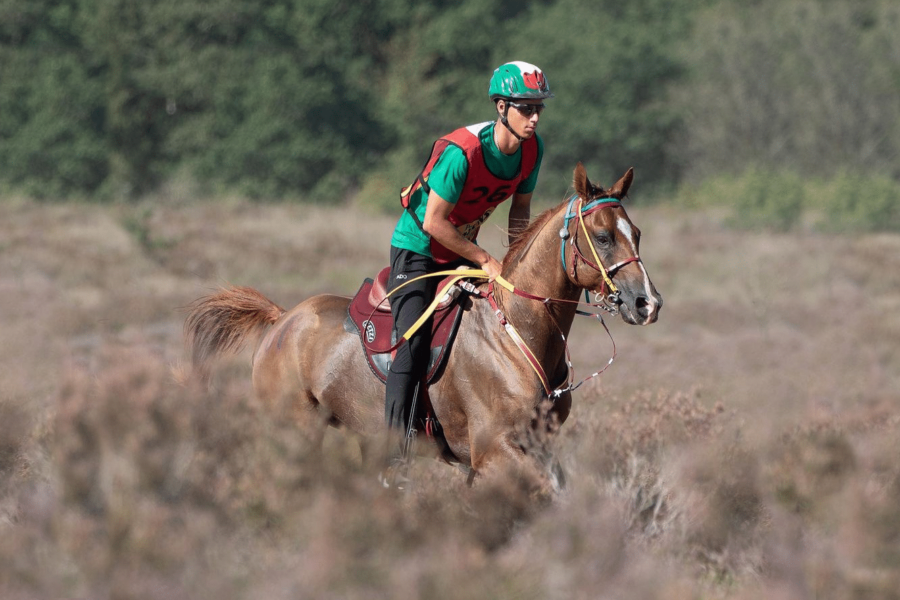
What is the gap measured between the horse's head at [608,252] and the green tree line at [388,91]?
34210mm

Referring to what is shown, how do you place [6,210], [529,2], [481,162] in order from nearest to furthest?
[481,162] < [6,210] < [529,2]

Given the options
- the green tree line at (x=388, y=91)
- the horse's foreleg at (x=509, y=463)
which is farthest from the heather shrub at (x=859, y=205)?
the horse's foreleg at (x=509, y=463)

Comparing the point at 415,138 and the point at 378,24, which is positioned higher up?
the point at 378,24

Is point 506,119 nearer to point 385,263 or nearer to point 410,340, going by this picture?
point 410,340

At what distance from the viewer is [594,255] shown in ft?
19.2

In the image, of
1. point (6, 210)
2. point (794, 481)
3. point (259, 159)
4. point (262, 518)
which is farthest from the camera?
point (259, 159)

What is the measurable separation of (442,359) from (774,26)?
151 feet

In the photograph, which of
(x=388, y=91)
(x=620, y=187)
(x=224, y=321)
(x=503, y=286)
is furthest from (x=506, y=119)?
(x=388, y=91)

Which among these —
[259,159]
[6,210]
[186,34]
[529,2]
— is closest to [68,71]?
[186,34]

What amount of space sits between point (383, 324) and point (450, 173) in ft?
3.71

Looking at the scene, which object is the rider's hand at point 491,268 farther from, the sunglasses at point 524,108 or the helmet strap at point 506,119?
the sunglasses at point 524,108

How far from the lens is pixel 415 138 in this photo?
47.3 meters

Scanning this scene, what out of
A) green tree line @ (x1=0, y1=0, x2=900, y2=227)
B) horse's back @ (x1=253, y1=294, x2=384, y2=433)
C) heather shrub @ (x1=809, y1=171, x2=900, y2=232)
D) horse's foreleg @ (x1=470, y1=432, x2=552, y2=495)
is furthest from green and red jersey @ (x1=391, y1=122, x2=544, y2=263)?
green tree line @ (x1=0, y1=0, x2=900, y2=227)

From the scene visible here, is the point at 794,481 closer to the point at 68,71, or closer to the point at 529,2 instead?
the point at 68,71
